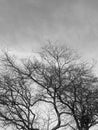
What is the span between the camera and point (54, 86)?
15164 millimetres

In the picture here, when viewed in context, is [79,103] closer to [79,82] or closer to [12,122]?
[79,82]

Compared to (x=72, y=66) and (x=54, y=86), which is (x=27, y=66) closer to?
(x=54, y=86)

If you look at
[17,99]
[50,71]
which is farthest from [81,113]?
[17,99]

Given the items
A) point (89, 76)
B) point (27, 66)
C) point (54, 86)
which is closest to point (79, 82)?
point (89, 76)

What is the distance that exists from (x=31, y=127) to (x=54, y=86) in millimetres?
3586

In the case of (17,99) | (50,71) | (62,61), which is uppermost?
(62,61)

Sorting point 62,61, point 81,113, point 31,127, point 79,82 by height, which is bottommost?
point 31,127

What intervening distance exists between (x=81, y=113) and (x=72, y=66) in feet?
14.6

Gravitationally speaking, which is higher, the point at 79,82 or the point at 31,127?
the point at 79,82

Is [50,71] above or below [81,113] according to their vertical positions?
above

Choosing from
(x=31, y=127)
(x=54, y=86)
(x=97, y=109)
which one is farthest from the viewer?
(x=97, y=109)

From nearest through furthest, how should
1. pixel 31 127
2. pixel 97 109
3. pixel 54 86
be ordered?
pixel 31 127 < pixel 54 86 < pixel 97 109

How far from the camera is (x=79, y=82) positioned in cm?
1537

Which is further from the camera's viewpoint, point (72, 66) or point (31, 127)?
point (72, 66)
